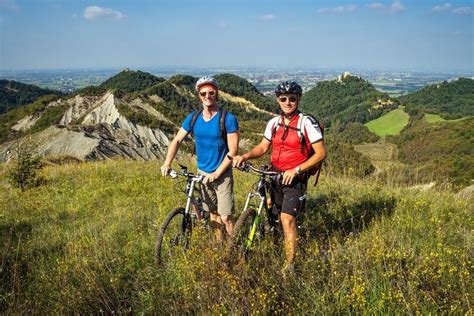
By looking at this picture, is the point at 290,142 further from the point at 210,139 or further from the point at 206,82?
the point at 206,82

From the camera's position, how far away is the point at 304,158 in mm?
4266

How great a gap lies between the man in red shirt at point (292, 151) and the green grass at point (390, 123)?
533ft

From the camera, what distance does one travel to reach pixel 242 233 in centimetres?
461

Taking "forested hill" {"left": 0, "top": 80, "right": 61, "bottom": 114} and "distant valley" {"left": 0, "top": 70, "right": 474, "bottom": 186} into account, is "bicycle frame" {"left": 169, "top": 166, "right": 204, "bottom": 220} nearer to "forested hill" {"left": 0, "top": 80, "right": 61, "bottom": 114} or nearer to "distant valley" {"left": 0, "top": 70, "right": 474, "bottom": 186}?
"distant valley" {"left": 0, "top": 70, "right": 474, "bottom": 186}

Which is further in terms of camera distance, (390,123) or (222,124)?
(390,123)

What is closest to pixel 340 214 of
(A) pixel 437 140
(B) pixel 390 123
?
(A) pixel 437 140

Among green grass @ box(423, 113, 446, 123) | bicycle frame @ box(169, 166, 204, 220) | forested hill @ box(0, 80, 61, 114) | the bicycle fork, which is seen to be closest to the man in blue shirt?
bicycle frame @ box(169, 166, 204, 220)

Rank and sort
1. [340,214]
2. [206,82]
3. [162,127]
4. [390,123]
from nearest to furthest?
[206,82] < [340,214] < [162,127] < [390,123]

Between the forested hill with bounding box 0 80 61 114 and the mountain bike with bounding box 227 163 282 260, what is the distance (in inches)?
6536

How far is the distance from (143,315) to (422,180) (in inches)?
328

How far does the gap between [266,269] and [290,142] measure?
1513 millimetres

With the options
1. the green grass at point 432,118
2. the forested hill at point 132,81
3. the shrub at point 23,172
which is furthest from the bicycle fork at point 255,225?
the green grass at point 432,118

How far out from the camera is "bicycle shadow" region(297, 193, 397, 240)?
5453mm

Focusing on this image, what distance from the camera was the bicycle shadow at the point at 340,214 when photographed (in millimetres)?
5453
